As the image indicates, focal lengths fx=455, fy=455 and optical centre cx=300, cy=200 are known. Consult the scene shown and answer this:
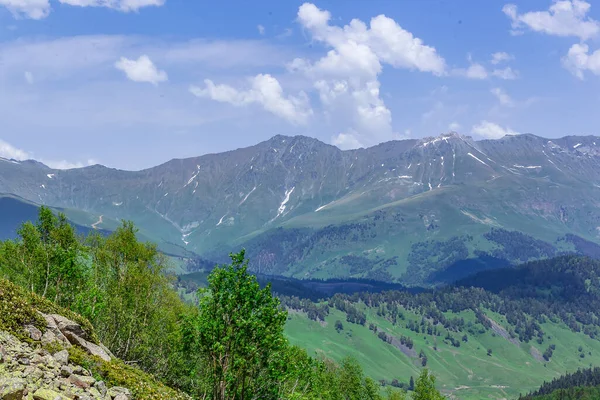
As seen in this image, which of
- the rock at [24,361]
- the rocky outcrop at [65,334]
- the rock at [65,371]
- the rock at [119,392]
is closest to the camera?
the rock at [24,361]

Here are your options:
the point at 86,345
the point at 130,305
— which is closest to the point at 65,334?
the point at 86,345

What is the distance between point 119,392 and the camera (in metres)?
28.9

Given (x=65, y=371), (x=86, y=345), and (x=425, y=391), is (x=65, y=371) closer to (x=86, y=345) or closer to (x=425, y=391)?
(x=86, y=345)

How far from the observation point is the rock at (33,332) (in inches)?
1171

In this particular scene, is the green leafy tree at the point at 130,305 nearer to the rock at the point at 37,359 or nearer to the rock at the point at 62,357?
the rock at the point at 62,357

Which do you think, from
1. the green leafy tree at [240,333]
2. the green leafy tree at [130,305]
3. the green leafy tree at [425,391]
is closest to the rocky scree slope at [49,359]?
the green leafy tree at [240,333]

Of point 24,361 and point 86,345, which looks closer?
point 24,361

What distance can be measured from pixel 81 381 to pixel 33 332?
19.8 ft

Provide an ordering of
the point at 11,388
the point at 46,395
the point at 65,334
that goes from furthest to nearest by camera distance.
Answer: the point at 65,334 → the point at 46,395 → the point at 11,388

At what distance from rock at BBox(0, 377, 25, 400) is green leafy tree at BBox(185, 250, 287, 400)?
12624 millimetres

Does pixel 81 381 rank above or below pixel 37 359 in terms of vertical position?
below

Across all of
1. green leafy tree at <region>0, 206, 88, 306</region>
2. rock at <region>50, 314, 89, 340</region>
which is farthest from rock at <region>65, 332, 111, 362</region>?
green leafy tree at <region>0, 206, 88, 306</region>

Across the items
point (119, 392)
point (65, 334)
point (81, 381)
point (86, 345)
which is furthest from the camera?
point (86, 345)

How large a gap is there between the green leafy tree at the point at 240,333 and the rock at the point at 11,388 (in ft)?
41.4
